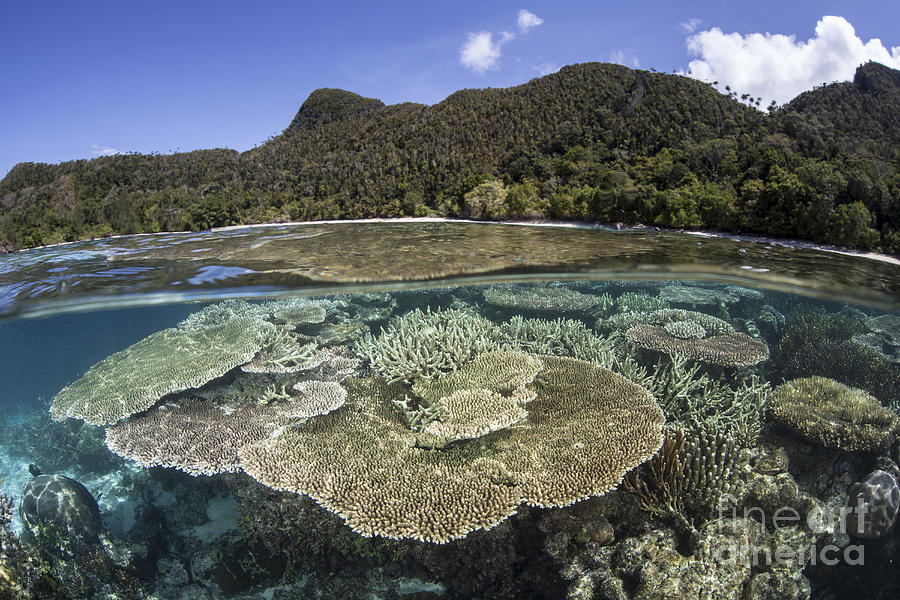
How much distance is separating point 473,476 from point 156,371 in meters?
5.82

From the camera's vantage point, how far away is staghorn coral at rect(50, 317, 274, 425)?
6191 millimetres

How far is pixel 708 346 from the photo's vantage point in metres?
7.31

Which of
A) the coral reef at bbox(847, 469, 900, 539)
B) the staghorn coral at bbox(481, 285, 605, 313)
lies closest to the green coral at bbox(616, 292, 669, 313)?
the staghorn coral at bbox(481, 285, 605, 313)

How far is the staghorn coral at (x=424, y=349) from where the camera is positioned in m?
6.03

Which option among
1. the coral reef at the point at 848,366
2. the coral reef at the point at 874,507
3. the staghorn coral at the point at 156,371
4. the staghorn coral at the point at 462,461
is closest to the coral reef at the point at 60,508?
the staghorn coral at the point at 156,371

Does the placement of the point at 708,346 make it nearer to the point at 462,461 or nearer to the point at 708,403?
the point at 708,403

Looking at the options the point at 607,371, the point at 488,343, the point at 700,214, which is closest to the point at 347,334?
the point at 488,343

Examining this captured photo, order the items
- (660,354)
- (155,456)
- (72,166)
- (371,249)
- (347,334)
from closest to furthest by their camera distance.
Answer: (155,456) < (660,354) < (347,334) < (371,249) < (72,166)

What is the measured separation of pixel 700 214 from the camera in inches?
557

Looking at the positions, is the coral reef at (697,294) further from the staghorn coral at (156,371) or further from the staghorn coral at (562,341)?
the staghorn coral at (156,371)

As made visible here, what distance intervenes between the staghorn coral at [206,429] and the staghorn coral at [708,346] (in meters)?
5.49

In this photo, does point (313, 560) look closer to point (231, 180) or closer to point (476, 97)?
point (231, 180)

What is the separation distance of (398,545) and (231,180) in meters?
48.1

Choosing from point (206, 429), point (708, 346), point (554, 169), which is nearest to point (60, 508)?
point (206, 429)
